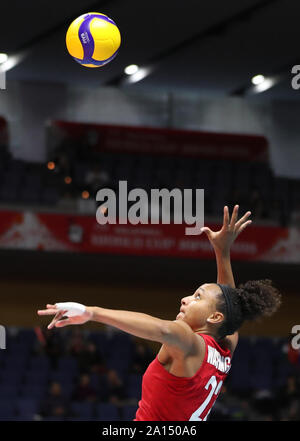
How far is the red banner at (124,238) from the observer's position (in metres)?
17.0

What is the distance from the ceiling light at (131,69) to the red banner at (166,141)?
5.44 ft

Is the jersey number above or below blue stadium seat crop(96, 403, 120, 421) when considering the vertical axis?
above

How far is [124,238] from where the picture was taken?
1731 cm

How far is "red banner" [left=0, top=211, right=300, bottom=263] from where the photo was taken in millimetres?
16984

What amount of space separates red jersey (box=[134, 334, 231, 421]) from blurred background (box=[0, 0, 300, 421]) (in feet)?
28.9

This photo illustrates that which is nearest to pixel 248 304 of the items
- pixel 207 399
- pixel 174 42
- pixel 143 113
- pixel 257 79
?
pixel 207 399

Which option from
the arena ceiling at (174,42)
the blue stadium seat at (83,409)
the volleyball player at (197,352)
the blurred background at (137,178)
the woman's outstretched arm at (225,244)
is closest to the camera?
the volleyball player at (197,352)

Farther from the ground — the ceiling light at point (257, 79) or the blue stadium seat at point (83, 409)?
the ceiling light at point (257, 79)

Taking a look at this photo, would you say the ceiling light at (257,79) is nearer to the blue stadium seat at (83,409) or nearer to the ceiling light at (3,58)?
the ceiling light at (3,58)

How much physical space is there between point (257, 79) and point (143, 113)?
3.60 metres

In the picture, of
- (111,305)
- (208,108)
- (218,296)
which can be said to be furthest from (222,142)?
(218,296)

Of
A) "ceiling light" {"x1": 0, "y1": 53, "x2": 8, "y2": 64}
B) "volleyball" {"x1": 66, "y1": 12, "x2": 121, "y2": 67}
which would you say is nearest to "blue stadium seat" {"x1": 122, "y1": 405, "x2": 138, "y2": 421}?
"volleyball" {"x1": 66, "y1": 12, "x2": 121, "y2": 67}

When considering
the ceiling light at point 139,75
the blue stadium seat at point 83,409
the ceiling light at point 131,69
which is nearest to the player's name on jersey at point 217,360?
the blue stadium seat at point 83,409

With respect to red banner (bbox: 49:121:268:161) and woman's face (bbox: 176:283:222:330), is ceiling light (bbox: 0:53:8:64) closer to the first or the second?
red banner (bbox: 49:121:268:161)
